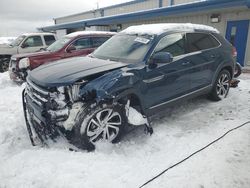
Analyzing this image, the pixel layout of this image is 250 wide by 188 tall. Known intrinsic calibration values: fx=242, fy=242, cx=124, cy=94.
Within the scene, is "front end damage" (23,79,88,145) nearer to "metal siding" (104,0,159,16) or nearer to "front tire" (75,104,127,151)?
"front tire" (75,104,127,151)

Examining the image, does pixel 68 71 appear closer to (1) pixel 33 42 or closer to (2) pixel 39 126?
(2) pixel 39 126

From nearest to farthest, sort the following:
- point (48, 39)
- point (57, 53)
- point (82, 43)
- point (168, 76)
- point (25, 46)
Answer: point (168, 76)
point (57, 53)
point (82, 43)
point (25, 46)
point (48, 39)

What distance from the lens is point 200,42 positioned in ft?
17.3

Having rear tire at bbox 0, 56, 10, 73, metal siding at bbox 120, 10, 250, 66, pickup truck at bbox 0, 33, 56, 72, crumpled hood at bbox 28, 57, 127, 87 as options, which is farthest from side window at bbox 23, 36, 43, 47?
crumpled hood at bbox 28, 57, 127, 87

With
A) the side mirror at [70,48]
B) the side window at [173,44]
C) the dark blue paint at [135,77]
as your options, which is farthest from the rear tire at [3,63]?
the side window at [173,44]

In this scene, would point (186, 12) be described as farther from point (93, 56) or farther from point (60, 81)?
point (60, 81)

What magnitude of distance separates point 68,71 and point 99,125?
0.97 meters

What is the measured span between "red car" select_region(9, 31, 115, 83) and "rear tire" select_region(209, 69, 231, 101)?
15.8 ft

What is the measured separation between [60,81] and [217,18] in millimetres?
10536

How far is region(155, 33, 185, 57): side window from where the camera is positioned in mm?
4418

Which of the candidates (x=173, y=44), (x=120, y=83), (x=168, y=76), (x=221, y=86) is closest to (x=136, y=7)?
(x=221, y=86)

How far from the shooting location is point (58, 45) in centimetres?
887

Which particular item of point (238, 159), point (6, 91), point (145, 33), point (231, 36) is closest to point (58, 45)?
point (6, 91)

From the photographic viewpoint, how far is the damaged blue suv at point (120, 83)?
3.34m
